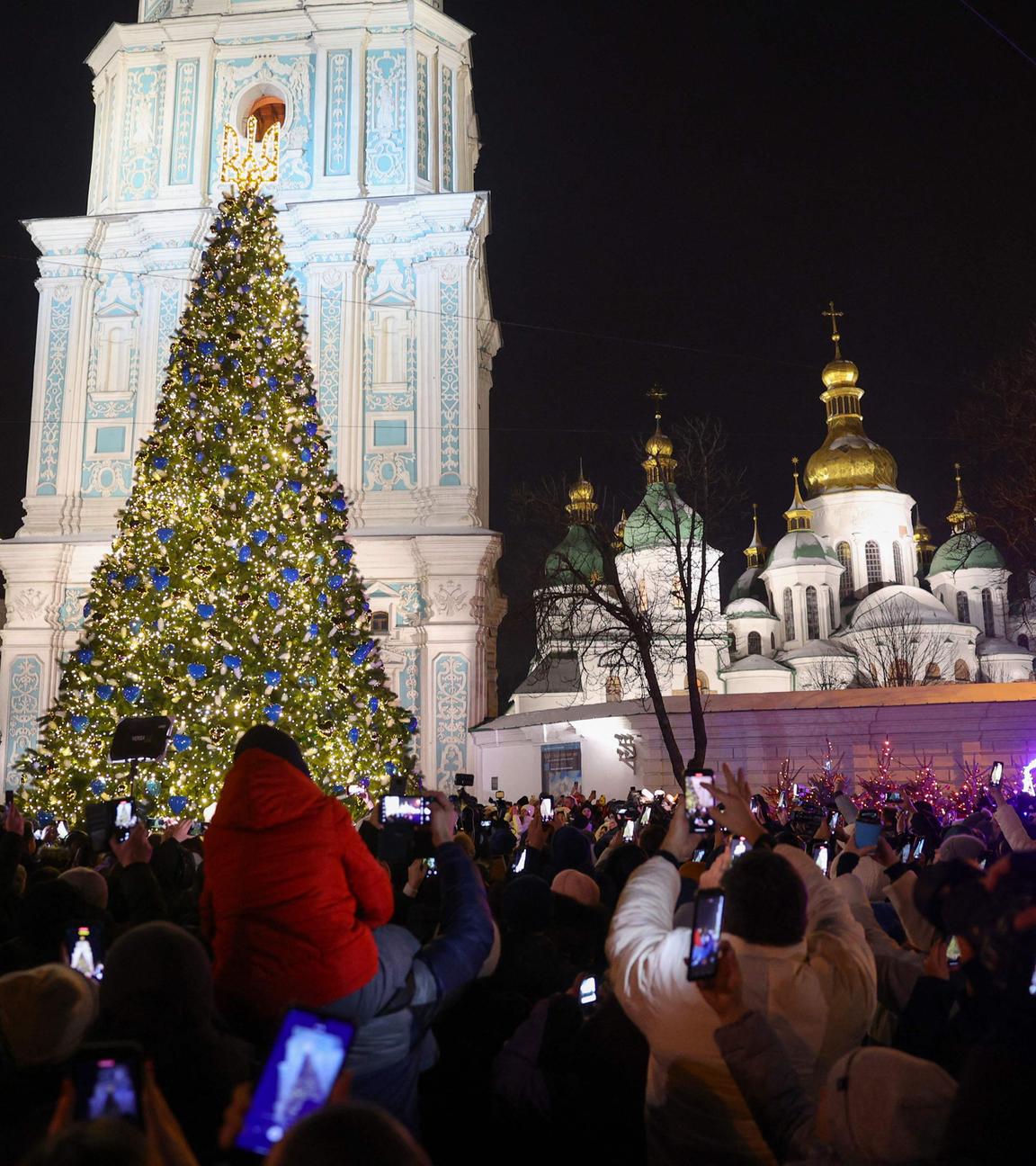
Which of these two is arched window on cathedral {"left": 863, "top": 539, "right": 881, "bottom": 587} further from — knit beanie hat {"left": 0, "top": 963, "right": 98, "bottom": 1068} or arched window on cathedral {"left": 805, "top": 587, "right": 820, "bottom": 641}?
knit beanie hat {"left": 0, "top": 963, "right": 98, "bottom": 1068}

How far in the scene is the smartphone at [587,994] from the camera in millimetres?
4105

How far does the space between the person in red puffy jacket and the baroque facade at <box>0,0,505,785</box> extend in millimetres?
22672

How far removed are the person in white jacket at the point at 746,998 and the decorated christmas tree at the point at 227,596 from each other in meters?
9.37

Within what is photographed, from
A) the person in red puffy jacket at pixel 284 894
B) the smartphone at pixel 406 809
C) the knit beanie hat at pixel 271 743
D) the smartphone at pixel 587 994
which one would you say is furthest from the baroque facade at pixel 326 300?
the person in red puffy jacket at pixel 284 894

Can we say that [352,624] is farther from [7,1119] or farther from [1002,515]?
[7,1119]

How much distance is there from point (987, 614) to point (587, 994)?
2311 inches

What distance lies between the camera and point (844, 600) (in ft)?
198

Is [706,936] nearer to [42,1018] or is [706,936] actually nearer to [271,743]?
[271,743]

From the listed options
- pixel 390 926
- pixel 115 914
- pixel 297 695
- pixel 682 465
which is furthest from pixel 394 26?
pixel 390 926

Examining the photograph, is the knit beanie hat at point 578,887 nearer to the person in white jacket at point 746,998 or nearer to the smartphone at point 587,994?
the smartphone at point 587,994

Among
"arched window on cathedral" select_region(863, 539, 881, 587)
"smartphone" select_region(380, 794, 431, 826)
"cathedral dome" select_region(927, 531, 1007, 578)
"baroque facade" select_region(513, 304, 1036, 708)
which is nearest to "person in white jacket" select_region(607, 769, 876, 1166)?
"smartphone" select_region(380, 794, 431, 826)

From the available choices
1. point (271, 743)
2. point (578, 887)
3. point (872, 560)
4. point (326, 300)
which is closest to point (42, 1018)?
point (271, 743)

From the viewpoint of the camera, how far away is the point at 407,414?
27.8 metres

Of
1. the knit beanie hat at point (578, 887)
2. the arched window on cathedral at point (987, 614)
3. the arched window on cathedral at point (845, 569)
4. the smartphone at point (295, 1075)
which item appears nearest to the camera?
the smartphone at point (295, 1075)
